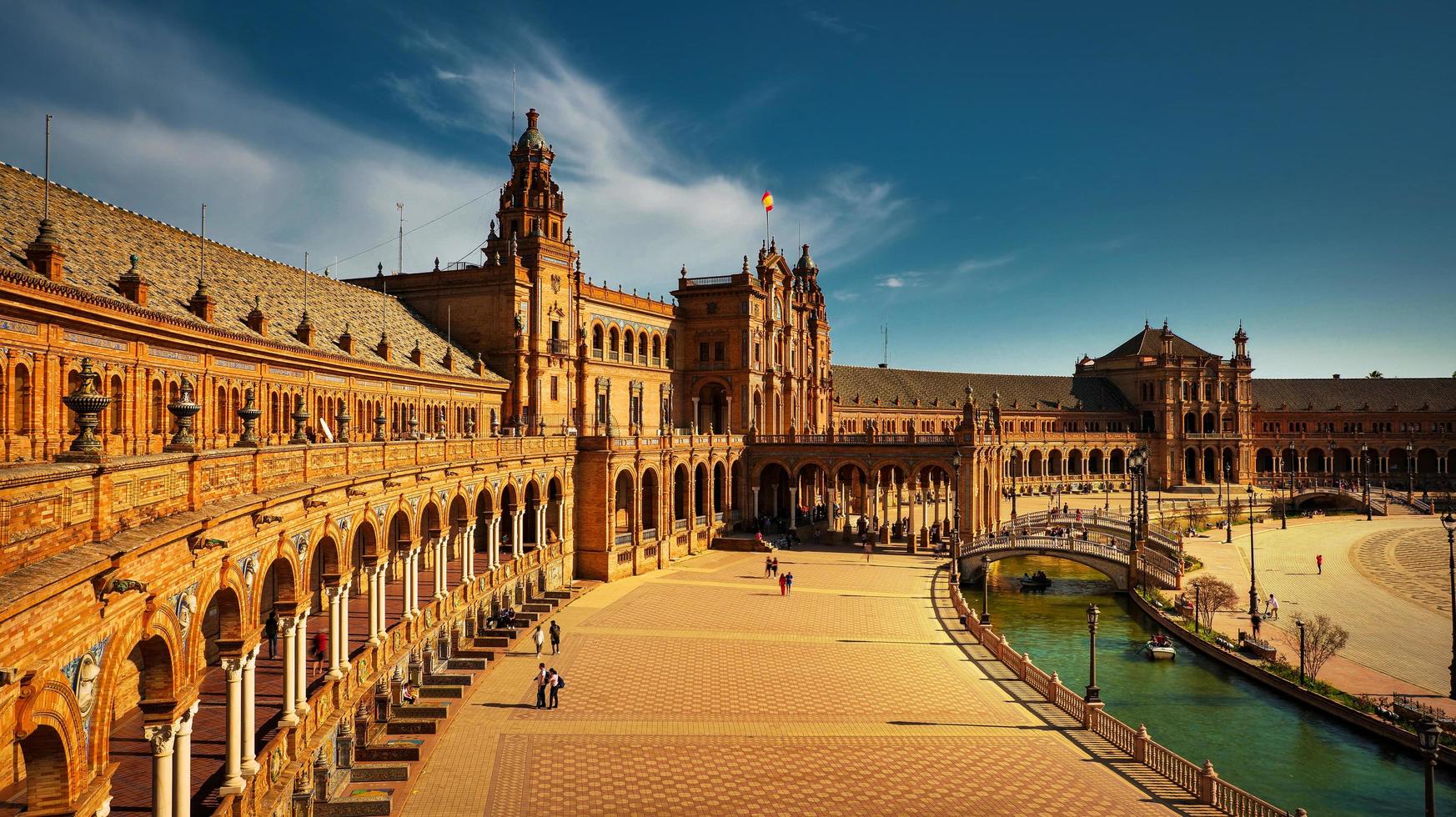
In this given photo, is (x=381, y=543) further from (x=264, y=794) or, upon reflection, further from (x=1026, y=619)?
(x=1026, y=619)

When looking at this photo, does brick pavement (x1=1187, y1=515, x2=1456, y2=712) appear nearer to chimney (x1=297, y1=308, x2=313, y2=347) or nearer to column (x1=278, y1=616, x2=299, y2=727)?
column (x1=278, y1=616, x2=299, y2=727)

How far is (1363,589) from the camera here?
52.8m

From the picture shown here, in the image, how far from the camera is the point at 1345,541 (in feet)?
237

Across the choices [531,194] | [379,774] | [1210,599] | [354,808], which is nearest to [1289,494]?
[1210,599]

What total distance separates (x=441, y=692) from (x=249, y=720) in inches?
447

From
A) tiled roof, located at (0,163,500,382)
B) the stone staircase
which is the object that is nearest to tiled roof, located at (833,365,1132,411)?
tiled roof, located at (0,163,500,382)

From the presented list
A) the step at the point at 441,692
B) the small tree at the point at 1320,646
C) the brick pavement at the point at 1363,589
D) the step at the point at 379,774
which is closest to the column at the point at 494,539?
the step at the point at 441,692

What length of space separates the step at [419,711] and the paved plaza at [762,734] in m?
0.60

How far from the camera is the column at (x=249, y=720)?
624 inches

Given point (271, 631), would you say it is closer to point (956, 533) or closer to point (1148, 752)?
point (1148, 752)

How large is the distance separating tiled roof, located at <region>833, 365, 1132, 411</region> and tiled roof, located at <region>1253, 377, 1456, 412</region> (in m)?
22.9

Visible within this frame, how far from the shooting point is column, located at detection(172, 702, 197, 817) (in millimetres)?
12570

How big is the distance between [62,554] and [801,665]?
25.5 meters

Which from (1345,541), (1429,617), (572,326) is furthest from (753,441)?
(1345,541)
